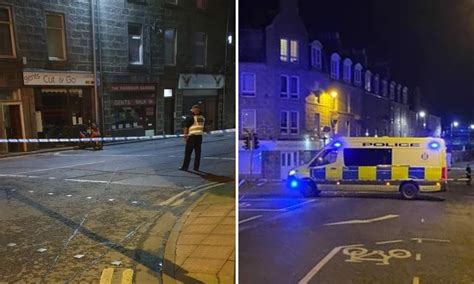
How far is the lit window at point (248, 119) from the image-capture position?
159cm

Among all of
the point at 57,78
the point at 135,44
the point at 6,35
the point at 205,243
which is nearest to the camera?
the point at 6,35

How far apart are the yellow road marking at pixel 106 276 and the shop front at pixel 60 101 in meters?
0.53

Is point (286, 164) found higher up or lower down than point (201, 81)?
lower down

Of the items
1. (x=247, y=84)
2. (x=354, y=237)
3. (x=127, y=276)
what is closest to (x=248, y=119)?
(x=247, y=84)

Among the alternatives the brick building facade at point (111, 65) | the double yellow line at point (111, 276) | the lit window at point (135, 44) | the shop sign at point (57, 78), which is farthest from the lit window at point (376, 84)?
the double yellow line at point (111, 276)

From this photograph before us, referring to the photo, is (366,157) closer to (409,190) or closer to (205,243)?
(409,190)

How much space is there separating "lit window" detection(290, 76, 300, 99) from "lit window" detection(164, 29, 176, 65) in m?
0.48

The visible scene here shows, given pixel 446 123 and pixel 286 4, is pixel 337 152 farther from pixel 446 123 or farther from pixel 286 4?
pixel 286 4

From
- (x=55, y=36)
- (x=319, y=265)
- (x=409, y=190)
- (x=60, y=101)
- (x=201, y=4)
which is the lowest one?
(x=319, y=265)

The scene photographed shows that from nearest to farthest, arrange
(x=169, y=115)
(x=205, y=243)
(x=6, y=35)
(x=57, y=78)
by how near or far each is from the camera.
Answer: (x=6, y=35)
(x=57, y=78)
(x=169, y=115)
(x=205, y=243)

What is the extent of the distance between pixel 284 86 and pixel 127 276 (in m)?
0.95

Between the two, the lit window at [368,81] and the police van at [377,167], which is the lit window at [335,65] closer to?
the lit window at [368,81]

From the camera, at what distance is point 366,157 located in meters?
1.50

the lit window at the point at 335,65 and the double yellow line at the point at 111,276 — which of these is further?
the double yellow line at the point at 111,276
